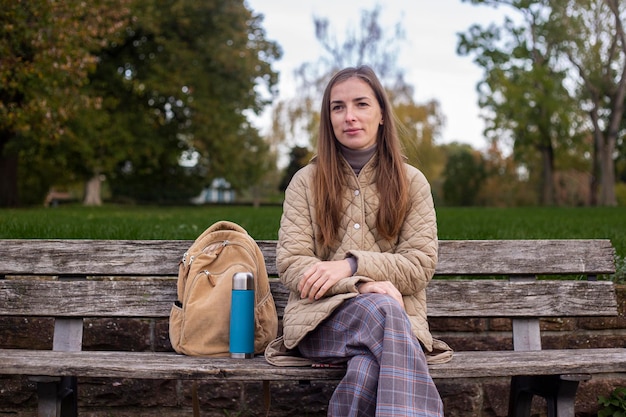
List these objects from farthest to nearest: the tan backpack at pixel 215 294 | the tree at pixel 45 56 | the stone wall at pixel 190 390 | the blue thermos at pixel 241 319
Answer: the tree at pixel 45 56 < the stone wall at pixel 190 390 < the tan backpack at pixel 215 294 < the blue thermos at pixel 241 319

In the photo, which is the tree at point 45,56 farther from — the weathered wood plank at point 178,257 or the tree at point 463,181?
the tree at point 463,181

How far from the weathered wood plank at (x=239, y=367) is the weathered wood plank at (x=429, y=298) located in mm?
452

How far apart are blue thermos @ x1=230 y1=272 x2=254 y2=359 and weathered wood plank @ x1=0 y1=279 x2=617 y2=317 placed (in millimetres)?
479

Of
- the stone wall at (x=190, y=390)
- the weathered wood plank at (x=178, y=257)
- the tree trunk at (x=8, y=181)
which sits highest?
the tree trunk at (x=8, y=181)

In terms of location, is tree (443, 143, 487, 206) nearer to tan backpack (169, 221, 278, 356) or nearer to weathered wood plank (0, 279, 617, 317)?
weathered wood plank (0, 279, 617, 317)

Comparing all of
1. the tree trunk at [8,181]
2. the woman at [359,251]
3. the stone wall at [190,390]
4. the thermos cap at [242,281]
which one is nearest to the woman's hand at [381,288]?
the woman at [359,251]

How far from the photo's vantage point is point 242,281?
121 inches

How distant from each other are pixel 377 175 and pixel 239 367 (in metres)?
1.08

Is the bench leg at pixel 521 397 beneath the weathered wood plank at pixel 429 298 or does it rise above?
beneath

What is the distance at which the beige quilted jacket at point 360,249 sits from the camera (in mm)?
2916

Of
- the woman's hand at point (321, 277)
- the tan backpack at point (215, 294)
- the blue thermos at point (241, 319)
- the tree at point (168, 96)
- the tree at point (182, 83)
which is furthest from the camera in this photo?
the tree at point (182, 83)

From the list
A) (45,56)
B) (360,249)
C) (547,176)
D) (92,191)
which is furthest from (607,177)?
(360,249)

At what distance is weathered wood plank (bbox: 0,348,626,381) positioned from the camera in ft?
9.07

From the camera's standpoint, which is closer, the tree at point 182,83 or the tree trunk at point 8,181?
the tree trunk at point 8,181
